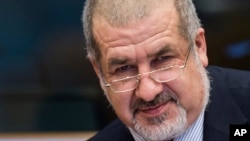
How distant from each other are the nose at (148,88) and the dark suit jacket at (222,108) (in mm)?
348

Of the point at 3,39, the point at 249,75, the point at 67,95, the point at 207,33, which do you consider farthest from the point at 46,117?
the point at 249,75

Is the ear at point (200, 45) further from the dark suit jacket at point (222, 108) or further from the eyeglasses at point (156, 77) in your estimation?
the dark suit jacket at point (222, 108)

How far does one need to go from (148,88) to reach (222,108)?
0.46 metres

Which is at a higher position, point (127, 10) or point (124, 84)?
point (127, 10)

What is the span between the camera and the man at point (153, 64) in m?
2.14

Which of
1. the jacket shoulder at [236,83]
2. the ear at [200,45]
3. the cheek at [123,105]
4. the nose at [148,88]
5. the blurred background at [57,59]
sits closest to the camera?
the nose at [148,88]

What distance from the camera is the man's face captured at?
213 cm

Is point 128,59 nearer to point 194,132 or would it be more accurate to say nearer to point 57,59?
point 194,132

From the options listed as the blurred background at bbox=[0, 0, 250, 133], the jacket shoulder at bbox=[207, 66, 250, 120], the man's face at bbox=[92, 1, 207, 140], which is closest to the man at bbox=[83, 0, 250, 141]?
the man's face at bbox=[92, 1, 207, 140]

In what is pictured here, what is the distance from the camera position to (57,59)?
3.44 m

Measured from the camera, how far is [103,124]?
356cm

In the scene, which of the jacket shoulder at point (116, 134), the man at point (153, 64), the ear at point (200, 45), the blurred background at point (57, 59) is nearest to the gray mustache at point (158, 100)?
the man at point (153, 64)

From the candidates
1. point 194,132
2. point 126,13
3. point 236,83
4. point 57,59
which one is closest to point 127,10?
point 126,13

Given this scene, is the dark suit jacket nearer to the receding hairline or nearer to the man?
the man
